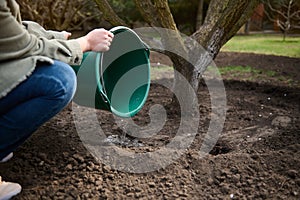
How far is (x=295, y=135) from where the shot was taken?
2.46 meters

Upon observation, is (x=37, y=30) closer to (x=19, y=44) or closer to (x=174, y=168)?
(x=19, y=44)

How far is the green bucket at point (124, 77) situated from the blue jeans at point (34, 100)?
465 millimetres

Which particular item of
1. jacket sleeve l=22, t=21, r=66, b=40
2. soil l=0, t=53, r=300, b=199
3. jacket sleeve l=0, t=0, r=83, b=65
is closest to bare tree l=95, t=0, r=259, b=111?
soil l=0, t=53, r=300, b=199

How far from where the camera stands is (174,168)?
1.90m

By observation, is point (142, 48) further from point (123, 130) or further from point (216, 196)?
point (216, 196)

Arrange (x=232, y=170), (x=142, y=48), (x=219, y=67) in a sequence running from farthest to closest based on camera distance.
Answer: (x=219, y=67) → (x=142, y=48) → (x=232, y=170)

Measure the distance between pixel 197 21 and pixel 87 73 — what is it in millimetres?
8018

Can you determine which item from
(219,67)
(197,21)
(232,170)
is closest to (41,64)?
(232,170)

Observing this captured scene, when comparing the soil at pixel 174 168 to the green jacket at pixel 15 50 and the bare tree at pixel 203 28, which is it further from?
the green jacket at pixel 15 50

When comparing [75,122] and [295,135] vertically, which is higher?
[295,135]

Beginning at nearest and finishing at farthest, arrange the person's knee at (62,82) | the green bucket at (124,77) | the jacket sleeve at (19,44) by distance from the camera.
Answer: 1. the jacket sleeve at (19,44)
2. the person's knee at (62,82)
3. the green bucket at (124,77)

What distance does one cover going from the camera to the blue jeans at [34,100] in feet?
4.71

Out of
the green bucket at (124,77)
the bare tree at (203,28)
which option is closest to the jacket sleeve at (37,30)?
the green bucket at (124,77)

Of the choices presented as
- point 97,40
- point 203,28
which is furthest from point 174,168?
point 203,28
